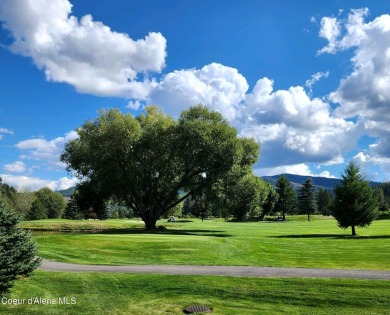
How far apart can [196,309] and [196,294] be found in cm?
165

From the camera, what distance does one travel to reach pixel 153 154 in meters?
47.1

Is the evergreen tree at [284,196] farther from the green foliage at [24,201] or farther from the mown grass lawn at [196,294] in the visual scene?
the mown grass lawn at [196,294]

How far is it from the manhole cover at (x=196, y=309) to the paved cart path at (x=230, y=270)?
154 inches

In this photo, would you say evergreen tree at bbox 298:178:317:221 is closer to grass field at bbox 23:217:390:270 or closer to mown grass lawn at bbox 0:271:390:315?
grass field at bbox 23:217:390:270

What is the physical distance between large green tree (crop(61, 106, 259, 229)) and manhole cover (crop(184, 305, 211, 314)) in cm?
2873

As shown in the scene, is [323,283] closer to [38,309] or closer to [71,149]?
[38,309]

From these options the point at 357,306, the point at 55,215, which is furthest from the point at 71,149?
the point at 55,215

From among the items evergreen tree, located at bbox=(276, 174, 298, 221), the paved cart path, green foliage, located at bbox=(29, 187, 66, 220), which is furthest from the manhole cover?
green foliage, located at bbox=(29, 187, 66, 220)

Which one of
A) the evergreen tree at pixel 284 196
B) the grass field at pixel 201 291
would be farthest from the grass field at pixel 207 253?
the evergreen tree at pixel 284 196

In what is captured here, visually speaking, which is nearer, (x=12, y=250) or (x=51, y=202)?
(x=12, y=250)

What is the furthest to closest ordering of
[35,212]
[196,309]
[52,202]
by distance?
[52,202]
[35,212]
[196,309]

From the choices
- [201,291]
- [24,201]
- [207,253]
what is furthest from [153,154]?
[24,201]

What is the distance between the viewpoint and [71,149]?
48.8 m

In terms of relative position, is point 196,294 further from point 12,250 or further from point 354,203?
point 354,203
